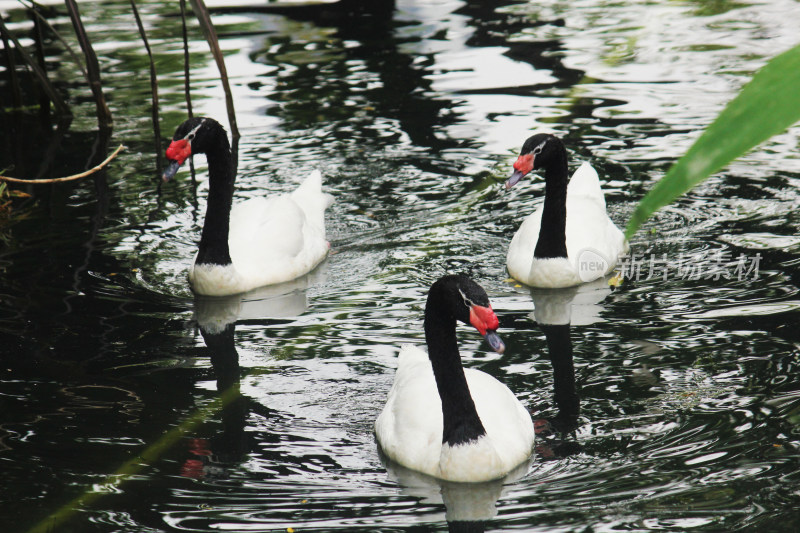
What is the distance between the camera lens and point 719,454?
206 inches

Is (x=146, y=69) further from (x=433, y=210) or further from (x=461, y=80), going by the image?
(x=433, y=210)

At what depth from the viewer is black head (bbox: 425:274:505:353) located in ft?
15.6

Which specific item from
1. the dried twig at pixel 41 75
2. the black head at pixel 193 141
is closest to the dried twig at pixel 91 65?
the dried twig at pixel 41 75

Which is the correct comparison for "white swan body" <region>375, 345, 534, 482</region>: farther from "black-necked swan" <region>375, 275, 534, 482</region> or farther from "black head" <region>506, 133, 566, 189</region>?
"black head" <region>506, 133, 566, 189</region>

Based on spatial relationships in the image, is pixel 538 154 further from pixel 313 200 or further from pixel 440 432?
pixel 440 432

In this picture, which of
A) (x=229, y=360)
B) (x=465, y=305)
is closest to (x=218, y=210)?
(x=229, y=360)

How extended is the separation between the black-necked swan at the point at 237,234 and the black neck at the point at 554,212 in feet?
7.16

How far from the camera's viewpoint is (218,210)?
8.50 meters

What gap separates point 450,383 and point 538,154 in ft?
10.7

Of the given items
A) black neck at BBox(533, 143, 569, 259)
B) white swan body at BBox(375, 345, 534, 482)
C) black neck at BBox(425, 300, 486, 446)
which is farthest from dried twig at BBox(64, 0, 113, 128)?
black neck at BBox(425, 300, 486, 446)

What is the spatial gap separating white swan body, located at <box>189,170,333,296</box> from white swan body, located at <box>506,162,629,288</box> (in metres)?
1.85

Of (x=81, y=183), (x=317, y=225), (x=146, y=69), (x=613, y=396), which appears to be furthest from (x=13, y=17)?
(x=613, y=396)

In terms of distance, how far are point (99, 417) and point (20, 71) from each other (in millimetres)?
12228

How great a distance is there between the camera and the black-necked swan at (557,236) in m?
7.97
